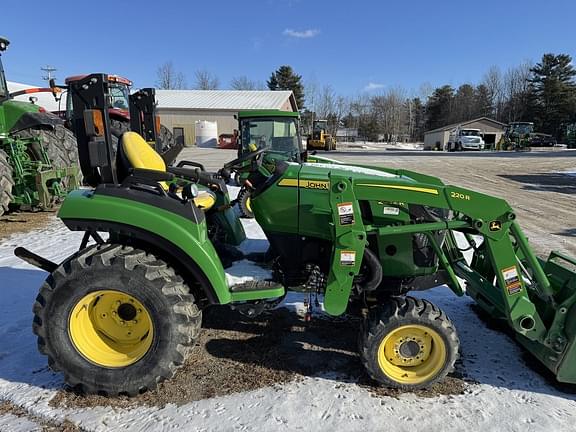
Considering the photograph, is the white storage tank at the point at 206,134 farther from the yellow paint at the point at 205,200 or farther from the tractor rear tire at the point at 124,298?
the tractor rear tire at the point at 124,298

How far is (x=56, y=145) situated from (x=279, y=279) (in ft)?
20.7

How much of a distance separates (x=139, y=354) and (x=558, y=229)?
22.4 ft

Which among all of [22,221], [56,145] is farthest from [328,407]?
[56,145]

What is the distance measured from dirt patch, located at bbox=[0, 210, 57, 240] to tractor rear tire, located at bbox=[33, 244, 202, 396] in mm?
4301

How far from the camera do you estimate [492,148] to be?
39.2 m

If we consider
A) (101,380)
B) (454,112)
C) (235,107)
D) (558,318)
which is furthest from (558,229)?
(454,112)

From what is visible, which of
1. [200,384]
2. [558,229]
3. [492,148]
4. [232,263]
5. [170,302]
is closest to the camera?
[170,302]

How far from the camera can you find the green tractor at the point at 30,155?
6.54 m

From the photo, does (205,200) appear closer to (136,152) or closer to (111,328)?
(136,152)

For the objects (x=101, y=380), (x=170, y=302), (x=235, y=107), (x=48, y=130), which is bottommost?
(x=101, y=380)

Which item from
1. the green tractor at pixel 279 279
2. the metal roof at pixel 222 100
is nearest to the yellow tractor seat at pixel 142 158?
the green tractor at pixel 279 279

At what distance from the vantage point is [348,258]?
8.33 feet

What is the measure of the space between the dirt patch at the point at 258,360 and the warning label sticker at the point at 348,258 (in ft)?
2.65

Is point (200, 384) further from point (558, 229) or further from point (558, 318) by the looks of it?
point (558, 229)
